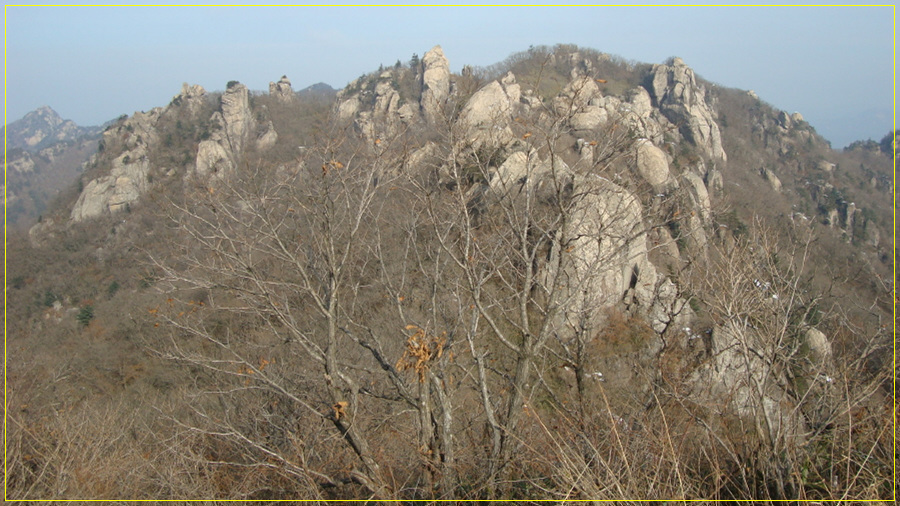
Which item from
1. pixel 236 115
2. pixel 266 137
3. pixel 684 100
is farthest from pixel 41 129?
pixel 684 100

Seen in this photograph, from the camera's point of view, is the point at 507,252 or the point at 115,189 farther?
the point at 115,189

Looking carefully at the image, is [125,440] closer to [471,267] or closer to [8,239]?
[471,267]

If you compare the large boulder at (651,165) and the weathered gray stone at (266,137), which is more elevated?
the large boulder at (651,165)

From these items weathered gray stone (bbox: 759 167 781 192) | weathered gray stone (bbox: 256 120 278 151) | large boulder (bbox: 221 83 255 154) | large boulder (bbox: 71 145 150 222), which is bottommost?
large boulder (bbox: 71 145 150 222)

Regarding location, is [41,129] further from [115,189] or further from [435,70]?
[435,70]

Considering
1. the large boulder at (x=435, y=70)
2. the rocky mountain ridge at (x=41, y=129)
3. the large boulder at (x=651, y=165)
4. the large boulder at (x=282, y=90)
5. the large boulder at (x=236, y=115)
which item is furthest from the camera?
the rocky mountain ridge at (x=41, y=129)

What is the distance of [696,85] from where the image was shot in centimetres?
5591

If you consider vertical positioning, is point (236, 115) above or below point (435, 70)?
below

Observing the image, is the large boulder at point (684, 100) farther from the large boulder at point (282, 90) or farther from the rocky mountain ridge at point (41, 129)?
the rocky mountain ridge at point (41, 129)

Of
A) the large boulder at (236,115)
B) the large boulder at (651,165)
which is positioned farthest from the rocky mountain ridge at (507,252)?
the large boulder at (236,115)

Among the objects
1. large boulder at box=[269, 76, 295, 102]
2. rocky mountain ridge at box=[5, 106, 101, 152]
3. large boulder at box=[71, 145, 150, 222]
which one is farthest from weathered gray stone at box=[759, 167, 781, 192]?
rocky mountain ridge at box=[5, 106, 101, 152]

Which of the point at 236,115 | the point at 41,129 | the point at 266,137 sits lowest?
the point at 41,129

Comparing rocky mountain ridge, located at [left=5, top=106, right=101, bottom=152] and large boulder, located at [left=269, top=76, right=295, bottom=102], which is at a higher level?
large boulder, located at [left=269, top=76, right=295, bottom=102]

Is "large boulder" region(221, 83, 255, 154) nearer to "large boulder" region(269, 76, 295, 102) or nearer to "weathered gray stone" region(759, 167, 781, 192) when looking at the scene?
"large boulder" region(269, 76, 295, 102)
